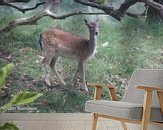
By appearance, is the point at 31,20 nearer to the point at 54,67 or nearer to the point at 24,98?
the point at 54,67

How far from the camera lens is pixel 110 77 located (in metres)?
5.02

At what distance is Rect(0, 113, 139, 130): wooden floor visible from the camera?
13.6 feet

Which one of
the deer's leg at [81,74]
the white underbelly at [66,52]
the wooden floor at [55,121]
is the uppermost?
the white underbelly at [66,52]

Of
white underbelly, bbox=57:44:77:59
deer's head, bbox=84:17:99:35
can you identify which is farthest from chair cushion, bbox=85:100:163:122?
deer's head, bbox=84:17:99:35

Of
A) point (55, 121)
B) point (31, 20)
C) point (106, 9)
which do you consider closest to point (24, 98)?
point (55, 121)

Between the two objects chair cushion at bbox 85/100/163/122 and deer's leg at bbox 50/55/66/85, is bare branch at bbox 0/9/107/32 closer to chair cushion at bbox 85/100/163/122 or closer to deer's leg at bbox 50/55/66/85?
deer's leg at bbox 50/55/66/85

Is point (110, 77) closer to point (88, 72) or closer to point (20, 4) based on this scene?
point (88, 72)

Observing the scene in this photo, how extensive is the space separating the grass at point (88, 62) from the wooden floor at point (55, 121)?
13 cm

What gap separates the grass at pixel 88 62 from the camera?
16.2 ft

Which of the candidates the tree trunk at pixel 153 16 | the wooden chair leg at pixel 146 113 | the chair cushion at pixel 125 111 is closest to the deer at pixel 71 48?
the tree trunk at pixel 153 16

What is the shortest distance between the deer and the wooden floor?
0.51 m

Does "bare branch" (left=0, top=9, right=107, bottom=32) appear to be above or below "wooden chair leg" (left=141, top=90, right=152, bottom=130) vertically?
above

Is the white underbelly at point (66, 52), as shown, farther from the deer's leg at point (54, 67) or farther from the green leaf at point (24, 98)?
the green leaf at point (24, 98)

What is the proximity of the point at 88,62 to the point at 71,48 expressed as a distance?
14.1 inches
